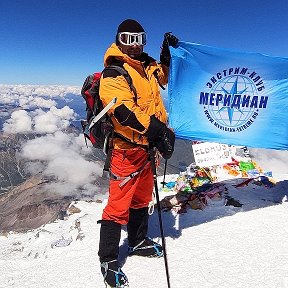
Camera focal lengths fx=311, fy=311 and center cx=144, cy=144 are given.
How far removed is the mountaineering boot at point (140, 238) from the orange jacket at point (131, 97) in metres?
1.64

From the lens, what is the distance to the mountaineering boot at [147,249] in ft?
20.1

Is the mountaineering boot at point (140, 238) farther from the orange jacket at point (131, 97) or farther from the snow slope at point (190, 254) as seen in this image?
the orange jacket at point (131, 97)

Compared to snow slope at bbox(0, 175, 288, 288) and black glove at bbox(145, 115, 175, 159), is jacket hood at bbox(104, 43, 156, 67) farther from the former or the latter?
snow slope at bbox(0, 175, 288, 288)

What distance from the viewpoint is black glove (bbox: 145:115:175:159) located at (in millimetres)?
4832

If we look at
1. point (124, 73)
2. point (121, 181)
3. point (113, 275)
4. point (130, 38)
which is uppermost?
point (130, 38)

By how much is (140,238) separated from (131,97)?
297 centimetres

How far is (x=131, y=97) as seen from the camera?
15.8 ft

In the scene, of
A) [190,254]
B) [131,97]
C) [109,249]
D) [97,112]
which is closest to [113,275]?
[109,249]

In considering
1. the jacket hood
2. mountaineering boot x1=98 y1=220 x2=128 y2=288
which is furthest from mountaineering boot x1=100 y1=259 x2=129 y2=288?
the jacket hood

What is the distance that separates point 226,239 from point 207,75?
3.90m

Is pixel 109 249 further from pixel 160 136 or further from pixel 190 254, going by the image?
pixel 160 136

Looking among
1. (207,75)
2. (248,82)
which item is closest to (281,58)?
(248,82)

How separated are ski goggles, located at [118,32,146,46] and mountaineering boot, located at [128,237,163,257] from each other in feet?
12.4

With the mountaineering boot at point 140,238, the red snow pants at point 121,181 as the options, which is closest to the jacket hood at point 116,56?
the red snow pants at point 121,181
